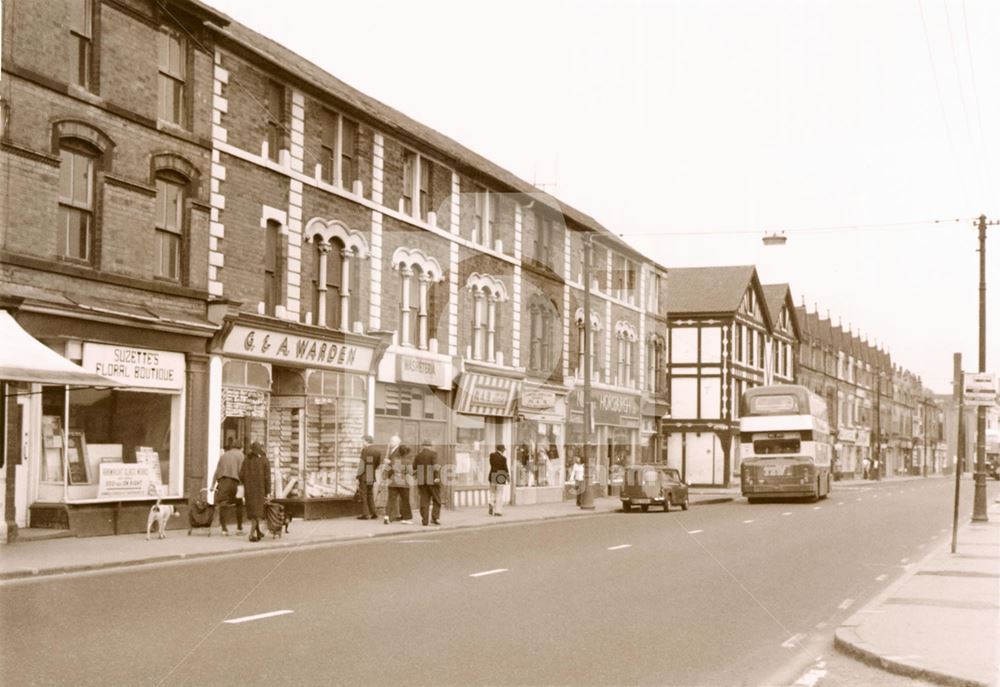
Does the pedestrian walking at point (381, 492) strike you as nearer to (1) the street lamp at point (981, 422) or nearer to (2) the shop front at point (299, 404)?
(2) the shop front at point (299, 404)

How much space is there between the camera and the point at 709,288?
71.2 meters

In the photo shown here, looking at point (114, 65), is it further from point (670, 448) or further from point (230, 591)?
point (670, 448)

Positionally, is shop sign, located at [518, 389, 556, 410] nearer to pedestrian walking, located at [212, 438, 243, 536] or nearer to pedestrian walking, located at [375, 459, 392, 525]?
pedestrian walking, located at [375, 459, 392, 525]

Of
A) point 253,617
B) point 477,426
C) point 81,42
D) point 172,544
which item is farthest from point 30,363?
point 477,426

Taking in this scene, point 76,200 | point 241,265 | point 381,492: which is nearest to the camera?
point 76,200

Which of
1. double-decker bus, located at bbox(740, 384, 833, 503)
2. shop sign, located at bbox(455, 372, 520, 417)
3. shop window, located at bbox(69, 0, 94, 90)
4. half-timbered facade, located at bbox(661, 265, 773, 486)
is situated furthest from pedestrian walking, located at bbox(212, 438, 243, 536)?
half-timbered facade, located at bbox(661, 265, 773, 486)

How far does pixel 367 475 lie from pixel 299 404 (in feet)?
7.38

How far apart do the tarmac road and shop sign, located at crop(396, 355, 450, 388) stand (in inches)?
402

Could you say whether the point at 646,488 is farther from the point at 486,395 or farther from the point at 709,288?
the point at 709,288

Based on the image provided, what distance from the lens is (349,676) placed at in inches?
335

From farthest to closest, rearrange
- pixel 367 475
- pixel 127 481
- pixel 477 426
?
pixel 477 426
pixel 367 475
pixel 127 481

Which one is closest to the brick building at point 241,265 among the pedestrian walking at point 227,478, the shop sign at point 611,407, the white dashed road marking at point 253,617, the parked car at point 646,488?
the pedestrian walking at point 227,478

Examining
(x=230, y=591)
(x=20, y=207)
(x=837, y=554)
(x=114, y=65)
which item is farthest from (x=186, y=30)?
(x=837, y=554)

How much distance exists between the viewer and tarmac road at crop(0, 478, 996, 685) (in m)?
8.87
